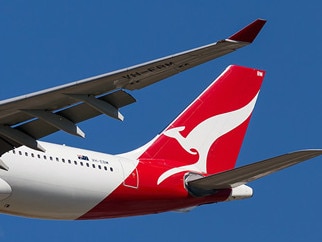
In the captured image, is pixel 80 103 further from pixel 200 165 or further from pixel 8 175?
pixel 200 165

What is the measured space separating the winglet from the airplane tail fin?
1018 cm

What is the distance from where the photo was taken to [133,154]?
29609 millimetres

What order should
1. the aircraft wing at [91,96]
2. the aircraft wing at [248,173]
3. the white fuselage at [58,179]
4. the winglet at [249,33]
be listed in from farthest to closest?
the white fuselage at [58,179]
the aircraft wing at [248,173]
the aircraft wing at [91,96]
the winglet at [249,33]

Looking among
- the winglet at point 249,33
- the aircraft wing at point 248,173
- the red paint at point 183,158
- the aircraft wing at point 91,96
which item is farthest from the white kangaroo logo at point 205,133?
the winglet at point 249,33

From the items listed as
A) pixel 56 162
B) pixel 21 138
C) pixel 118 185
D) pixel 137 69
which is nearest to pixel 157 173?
pixel 118 185

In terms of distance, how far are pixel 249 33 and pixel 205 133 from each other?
37.3ft

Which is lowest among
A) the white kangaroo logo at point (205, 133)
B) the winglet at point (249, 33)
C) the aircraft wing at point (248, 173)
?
the winglet at point (249, 33)

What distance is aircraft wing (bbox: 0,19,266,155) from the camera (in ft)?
67.2

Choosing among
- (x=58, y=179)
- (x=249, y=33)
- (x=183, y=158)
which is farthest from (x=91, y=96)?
(x=183, y=158)

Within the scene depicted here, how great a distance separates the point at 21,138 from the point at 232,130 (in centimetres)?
883

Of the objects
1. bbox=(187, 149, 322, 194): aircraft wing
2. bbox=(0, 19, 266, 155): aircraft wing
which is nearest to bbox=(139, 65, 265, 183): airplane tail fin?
bbox=(187, 149, 322, 194): aircraft wing

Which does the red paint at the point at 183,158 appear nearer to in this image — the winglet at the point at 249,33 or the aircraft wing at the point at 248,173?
the aircraft wing at the point at 248,173

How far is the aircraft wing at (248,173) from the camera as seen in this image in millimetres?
25641

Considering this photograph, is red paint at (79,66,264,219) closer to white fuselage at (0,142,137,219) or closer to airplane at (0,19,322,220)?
airplane at (0,19,322,220)
